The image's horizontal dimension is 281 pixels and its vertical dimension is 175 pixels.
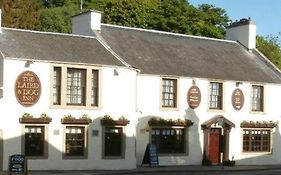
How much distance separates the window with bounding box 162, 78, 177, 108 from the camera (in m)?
36.8

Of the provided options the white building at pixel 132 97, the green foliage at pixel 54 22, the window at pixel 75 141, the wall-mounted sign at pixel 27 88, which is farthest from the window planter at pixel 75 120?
the green foliage at pixel 54 22

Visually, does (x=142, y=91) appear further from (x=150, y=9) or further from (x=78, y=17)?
(x=150, y=9)

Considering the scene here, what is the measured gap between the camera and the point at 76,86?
106ft

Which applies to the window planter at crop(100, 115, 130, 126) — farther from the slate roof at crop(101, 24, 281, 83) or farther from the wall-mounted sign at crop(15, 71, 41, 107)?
the wall-mounted sign at crop(15, 71, 41, 107)

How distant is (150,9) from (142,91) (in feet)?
108

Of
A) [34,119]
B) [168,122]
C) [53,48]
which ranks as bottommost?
[168,122]

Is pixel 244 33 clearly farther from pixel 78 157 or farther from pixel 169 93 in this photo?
pixel 78 157

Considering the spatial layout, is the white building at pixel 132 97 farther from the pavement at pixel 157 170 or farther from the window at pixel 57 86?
the pavement at pixel 157 170

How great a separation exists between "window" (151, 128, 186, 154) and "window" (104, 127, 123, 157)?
3094 millimetres

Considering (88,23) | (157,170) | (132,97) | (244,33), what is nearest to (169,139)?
(132,97)

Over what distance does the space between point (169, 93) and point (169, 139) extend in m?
2.75

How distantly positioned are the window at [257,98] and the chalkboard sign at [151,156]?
918cm

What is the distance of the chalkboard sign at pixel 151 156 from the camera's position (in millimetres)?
34969

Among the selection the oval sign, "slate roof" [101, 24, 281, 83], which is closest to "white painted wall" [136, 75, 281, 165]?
the oval sign
